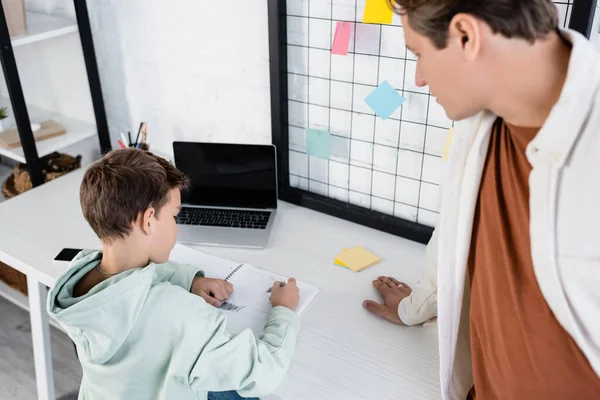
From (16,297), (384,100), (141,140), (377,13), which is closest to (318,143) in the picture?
(384,100)

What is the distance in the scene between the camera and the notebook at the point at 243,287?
1235 millimetres

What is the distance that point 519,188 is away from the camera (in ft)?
2.87

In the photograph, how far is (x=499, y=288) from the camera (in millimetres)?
907

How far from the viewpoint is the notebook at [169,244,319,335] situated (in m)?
1.24

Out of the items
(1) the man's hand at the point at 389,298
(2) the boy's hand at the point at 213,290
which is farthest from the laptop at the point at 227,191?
(1) the man's hand at the point at 389,298

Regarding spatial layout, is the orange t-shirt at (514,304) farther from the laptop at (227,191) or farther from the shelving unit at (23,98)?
the shelving unit at (23,98)

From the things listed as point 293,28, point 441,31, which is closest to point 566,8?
point 441,31

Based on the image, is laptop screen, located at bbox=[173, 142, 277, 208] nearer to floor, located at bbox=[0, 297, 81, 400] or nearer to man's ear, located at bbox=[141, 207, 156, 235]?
man's ear, located at bbox=[141, 207, 156, 235]

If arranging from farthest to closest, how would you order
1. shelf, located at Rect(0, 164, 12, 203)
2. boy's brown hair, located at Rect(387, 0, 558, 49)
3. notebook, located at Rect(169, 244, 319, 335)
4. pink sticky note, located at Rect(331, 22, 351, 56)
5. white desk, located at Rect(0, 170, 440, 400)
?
shelf, located at Rect(0, 164, 12, 203), pink sticky note, located at Rect(331, 22, 351, 56), notebook, located at Rect(169, 244, 319, 335), white desk, located at Rect(0, 170, 440, 400), boy's brown hair, located at Rect(387, 0, 558, 49)

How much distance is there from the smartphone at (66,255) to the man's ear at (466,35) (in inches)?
40.8

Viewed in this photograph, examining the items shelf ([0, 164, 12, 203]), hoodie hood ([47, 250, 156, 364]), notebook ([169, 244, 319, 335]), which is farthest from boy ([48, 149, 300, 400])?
shelf ([0, 164, 12, 203])

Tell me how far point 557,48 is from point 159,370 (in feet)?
2.64

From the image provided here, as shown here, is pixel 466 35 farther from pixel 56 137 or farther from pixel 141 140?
pixel 56 137

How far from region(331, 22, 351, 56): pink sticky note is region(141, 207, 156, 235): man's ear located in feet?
1.99
